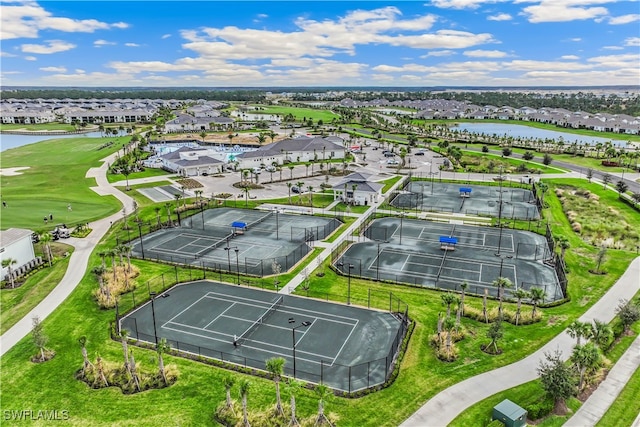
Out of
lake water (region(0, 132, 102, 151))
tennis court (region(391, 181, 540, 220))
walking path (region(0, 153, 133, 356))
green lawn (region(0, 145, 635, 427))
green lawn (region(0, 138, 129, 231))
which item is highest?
lake water (region(0, 132, 102, 151))

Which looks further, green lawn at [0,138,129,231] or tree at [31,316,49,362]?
green lawn at [0,138,129,231]

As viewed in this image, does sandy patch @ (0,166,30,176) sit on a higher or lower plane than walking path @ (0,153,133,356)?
higher

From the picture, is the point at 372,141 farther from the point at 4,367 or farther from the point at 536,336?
the point at 4,367

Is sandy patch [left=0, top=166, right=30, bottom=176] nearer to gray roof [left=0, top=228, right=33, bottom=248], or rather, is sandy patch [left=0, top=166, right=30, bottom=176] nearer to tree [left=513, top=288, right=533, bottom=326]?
gray roof [left=0, top=228, right=33, bottom=248]

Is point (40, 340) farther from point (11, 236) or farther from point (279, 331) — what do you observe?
point (11, 236)

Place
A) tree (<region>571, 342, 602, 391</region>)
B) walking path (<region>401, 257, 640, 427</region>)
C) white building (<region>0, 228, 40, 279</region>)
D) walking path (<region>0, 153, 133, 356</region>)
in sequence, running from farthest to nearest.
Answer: white building (<region>0, 228, 40, 279</region>), walking path (<region>0, 153, 133, 356</region>), tree (<region>571, 342, 602, 391</region>), walking path (<region>401, 257, 640, 427</region>)

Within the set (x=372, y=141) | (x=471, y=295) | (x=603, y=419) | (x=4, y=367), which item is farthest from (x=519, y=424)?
(x=372, y=141)

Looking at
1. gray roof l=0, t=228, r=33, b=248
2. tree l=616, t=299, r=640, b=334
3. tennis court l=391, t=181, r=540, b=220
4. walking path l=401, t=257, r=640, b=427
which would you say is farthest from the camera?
tennis court l=391, t=181, r=540, b=220

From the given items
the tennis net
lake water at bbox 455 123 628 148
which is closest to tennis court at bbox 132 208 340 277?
the tennis net
